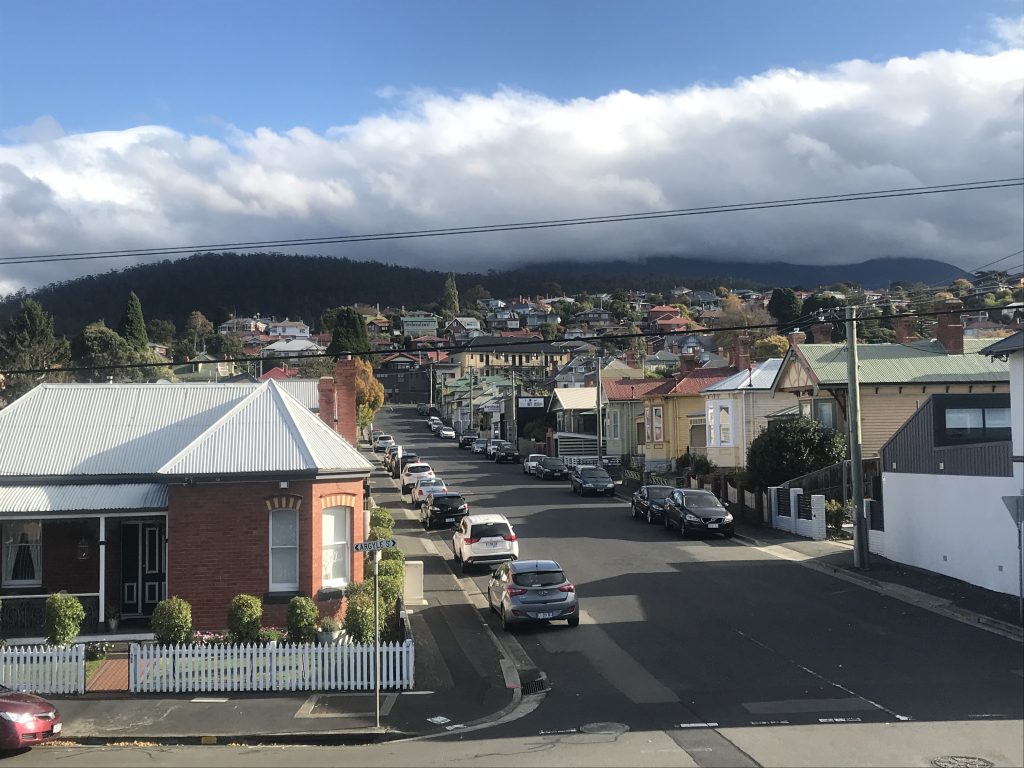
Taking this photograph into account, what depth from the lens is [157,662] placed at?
1734 cm

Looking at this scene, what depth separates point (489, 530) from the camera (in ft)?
96.7

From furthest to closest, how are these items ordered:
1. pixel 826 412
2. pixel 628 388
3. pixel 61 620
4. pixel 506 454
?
pixel 506 454
pixel 628 388
pixel 826 412
pixel 61 620

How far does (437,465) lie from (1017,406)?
5267 cm

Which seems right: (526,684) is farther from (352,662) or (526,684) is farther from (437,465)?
(437,465)

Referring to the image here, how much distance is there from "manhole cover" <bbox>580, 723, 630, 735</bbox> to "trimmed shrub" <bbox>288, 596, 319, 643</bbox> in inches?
Result: 259

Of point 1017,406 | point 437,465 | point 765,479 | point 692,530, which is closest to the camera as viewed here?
point 1017,406

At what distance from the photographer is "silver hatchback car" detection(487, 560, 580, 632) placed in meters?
21.2

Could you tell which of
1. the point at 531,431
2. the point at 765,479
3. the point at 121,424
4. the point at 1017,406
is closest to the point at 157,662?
the point at 121,424

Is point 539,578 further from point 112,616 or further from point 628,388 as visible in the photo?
point 628,388

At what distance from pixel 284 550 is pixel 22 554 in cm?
639

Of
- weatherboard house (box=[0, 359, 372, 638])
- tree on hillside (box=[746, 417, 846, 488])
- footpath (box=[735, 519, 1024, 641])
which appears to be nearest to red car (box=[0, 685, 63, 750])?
weatherboard house (box=[0, 359, 372, 638])

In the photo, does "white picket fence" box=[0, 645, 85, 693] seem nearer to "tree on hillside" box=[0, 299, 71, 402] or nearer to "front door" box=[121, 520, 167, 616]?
"front door" box=[121, 520, 167, 616]

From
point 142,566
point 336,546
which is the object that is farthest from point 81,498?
point 336,546

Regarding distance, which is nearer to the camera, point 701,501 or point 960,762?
point 960,762
